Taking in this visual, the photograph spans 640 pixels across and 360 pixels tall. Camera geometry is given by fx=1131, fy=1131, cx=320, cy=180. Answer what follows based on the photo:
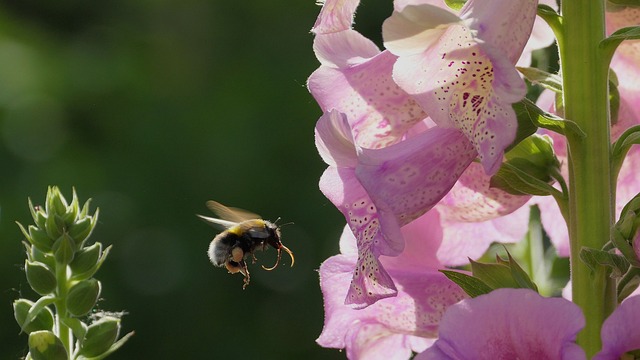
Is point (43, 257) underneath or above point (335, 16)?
underneath

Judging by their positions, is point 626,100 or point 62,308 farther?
point 626,100

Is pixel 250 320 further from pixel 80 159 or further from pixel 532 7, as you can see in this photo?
pixel 532 7

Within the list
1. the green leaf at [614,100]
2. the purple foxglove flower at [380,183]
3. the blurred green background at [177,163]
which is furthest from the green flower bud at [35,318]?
the blurred green background at [177,163]

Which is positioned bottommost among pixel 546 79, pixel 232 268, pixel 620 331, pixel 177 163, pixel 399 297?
pixel 177 163

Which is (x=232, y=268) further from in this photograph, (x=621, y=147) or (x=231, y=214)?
(x=621, y=147)

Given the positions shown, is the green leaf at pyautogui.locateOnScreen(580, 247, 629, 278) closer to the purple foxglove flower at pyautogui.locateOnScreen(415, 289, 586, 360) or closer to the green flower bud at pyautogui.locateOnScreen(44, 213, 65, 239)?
the purple foxglove flower at pyautogui.locateOnScreen(415, 289, 586, 360)

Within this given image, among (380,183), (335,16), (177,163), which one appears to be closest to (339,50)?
(335,16)

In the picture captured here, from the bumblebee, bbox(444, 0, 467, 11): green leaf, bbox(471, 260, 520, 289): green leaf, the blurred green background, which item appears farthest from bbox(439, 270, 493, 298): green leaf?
the blurred green background

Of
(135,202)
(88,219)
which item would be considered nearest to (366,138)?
(88,219)
